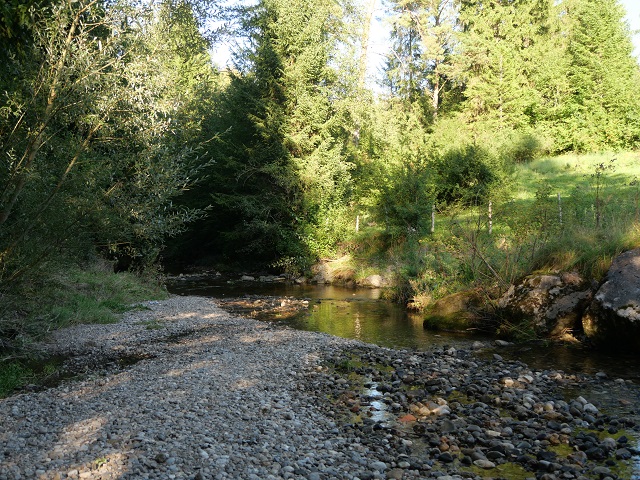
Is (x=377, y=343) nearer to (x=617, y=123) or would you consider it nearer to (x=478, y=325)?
(x=478, y=325)

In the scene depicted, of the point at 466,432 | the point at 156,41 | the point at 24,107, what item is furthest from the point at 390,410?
the point at 156,41

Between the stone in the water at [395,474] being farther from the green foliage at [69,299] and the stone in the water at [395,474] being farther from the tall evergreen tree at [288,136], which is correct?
the tall evergreen tree at [288,136]

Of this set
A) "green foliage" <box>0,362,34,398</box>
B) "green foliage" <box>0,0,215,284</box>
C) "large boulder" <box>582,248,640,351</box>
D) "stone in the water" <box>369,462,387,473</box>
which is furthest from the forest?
"stone in the water" <box>369,462,387,473</box>

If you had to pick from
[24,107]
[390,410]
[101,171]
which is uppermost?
[24,107]

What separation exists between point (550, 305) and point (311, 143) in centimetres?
1821

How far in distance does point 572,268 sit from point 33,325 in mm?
12067

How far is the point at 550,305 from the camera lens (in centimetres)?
1306

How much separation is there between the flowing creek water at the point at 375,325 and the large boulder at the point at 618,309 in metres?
0.38

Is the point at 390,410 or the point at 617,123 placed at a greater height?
the point at 617,123

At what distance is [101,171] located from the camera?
27.7ft

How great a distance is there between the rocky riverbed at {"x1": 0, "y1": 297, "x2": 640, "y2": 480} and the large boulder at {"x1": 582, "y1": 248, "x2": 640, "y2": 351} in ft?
6.85

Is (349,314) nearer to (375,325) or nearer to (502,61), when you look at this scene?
(375,325)

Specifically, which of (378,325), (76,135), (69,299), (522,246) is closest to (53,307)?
(69,299)

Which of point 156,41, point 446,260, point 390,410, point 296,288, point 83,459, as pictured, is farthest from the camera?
point 296,288
